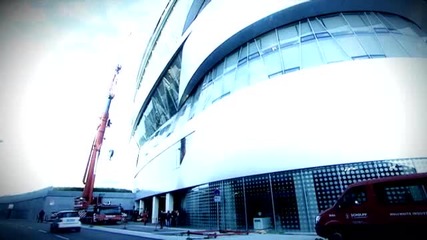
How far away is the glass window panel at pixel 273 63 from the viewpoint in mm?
14698

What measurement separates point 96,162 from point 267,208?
20.7 m

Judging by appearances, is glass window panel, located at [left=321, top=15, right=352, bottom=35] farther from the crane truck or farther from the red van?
the crane truck

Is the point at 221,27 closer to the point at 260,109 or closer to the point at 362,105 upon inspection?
the point at 260,109

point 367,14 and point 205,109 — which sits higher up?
point 367,14

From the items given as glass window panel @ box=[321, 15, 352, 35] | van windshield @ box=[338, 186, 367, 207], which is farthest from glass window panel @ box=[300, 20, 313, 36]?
van windshield @ box=[338, 186, 367, 207]

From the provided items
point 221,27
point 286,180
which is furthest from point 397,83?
point 221,27

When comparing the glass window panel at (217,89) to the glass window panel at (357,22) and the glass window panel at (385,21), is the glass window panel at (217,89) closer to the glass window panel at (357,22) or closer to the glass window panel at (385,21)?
the glass window panel at (357,22)

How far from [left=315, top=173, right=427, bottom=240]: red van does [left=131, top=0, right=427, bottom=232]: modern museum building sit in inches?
160

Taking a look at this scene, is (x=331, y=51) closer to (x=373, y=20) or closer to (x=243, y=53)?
(x=373, y=20)

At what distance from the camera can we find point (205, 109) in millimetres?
18031

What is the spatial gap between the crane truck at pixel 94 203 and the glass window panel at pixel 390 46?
1024 inches

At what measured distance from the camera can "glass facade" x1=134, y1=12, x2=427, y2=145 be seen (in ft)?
44.9

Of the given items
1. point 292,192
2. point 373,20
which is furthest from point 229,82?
point 373,20

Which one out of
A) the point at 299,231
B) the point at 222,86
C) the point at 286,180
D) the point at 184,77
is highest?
the point at 184,77
